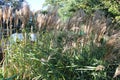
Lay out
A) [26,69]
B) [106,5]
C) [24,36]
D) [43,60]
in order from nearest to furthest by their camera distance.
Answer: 1. [43,60]
2. [26,69]
3. [24,36]
4. [106,5]

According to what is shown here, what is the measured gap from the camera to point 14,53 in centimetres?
443

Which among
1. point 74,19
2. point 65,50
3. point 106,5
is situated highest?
point 74,19

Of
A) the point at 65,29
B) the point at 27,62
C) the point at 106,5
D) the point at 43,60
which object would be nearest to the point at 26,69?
the point at 27,62

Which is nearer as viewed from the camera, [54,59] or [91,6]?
[54,59]

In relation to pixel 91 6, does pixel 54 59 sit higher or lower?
higher

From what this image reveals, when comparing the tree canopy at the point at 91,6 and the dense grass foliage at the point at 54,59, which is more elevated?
the dense grass foliage at the point at 54,59

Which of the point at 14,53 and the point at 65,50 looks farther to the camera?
the point at 14,53

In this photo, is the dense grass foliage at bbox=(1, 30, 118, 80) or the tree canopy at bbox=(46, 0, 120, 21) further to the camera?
the tree canopy at bbox=(46, 0, 120, 21)

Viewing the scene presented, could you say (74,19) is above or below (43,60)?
above

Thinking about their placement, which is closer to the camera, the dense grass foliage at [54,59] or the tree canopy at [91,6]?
the dense grass foliage at [54,59]

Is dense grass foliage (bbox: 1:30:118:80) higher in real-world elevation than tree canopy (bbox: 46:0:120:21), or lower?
higher

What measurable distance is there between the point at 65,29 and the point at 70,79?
0.69 m

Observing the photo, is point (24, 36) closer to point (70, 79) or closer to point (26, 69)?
point (26, 69)

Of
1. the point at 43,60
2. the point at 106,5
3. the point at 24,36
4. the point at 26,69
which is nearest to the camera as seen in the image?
the point at 43,60
